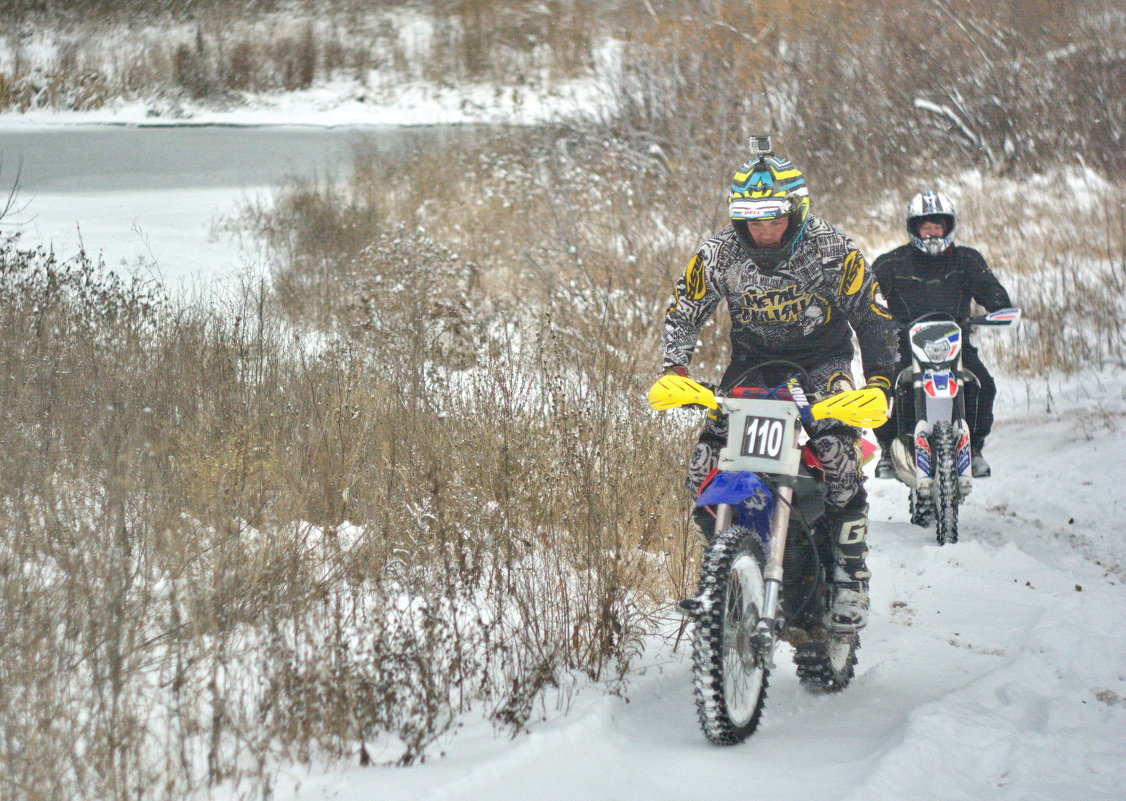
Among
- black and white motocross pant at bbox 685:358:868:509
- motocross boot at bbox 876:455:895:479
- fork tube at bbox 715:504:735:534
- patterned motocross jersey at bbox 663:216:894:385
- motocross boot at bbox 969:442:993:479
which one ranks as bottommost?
motocross boot at bbox 876:455:895:479

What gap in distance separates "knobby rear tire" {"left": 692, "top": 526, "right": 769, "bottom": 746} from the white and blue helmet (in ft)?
13.6

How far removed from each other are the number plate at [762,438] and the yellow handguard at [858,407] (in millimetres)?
131

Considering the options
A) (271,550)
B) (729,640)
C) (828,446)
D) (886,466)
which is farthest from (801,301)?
(886,466)

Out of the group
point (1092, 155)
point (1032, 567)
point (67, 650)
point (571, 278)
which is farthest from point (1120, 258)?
point (67, 650)

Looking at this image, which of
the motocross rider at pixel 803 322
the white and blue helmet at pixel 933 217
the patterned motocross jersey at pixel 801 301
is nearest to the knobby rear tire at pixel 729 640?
the motocross rider at pixel 803 322

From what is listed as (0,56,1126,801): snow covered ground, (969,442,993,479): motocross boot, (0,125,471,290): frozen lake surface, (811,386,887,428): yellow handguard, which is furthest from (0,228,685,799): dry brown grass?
(0,125,471,290): frozen lake surface

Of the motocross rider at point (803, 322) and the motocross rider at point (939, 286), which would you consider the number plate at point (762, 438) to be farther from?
the motocross rider at point (939, 286)

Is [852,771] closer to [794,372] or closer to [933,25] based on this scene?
[794,372]

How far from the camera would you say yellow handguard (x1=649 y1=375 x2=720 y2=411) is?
394cm

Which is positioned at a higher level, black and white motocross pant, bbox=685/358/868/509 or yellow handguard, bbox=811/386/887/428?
yellow handguard, bbox=811/386/887/428

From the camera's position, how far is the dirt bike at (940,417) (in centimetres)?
682

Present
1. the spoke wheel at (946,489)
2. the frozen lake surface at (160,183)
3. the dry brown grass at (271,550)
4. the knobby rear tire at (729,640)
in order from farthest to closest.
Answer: the frozen lake surface at (160,183)
the spoke wheel at (946,489)
the knobby rear tire at (729,640)
the dry brown grass at (271,550)

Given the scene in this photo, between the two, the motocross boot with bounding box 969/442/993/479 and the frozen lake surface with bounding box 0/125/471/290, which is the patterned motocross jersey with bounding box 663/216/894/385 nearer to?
the motocross boot with bounding box 969/442/993/479

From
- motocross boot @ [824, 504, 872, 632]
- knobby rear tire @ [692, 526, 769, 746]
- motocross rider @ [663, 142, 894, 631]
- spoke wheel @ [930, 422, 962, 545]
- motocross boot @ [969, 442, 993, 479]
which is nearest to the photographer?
knobby rear tire @ [692, 526, 769, 746]
